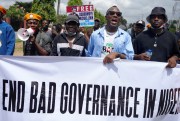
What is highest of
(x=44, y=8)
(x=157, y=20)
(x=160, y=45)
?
(x=44, y=8)

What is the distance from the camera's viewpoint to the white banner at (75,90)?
498 cm

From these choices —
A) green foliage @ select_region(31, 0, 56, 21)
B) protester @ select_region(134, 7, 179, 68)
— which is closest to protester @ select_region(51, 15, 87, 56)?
protester @ select_region(134, 7, 179, 68)

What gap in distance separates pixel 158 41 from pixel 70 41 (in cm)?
126

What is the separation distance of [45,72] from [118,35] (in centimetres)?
114

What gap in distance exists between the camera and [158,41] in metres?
5.41

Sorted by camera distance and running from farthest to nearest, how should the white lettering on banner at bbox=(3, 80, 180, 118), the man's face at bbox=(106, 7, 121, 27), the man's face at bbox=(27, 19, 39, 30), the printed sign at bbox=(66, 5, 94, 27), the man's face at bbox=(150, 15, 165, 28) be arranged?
the printed sign at bbox=(66, 5, 94, 27)
the man's face at bbox=(27, 19, 39, 30)
the man's face at bbox=(150, 15, 165, 28)
the man's face at bbox=(106, 7, 121, 27)
the white lettering on banner at bbox=(3, 80, 180, 118)

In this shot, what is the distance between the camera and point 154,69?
17.1 feet

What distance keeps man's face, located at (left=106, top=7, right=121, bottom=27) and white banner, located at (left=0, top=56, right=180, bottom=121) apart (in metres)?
0.56

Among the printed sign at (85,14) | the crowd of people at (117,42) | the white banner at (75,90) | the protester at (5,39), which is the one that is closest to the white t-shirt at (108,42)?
the crowd of people at (117,42)

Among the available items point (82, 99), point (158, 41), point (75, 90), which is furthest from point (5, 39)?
point (158, 41)

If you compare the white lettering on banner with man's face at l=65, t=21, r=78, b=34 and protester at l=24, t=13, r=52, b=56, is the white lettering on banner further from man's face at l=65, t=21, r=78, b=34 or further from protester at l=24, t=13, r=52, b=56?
man's face at l=65, t=21, r=78, b=34

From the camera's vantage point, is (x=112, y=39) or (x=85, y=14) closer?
(x=112, y=39)

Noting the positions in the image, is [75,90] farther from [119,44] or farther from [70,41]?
[119,44]

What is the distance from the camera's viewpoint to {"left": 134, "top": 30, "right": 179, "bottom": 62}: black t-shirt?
5.40 m
